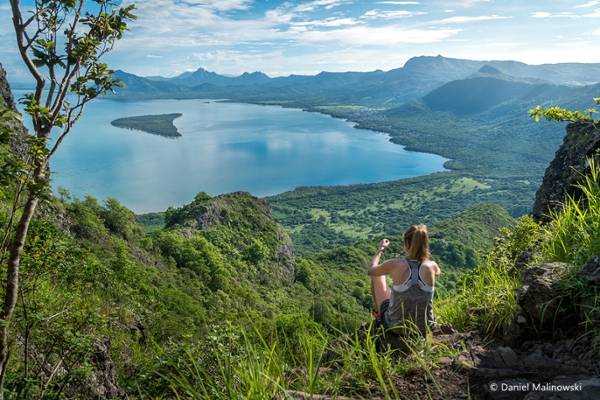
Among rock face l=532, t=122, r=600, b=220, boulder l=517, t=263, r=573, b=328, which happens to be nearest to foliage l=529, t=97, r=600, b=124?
rock face l=532, t=122, r=600, b=220

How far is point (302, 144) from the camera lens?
174 metres

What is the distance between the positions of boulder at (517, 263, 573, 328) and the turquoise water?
91.6 meters

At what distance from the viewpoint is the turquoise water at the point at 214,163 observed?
103125 mm

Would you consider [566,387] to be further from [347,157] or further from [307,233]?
[347,157]

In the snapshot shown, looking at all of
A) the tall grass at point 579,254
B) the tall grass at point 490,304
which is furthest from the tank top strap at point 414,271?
the tall grass at point 579,254

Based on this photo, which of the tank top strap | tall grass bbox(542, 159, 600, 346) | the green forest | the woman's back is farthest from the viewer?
the tank top strap

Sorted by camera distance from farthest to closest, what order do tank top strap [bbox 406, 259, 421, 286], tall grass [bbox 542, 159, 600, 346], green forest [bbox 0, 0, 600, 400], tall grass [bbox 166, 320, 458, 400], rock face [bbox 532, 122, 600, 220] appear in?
rock face [bbox 532, 122, 600, 220]
tank top strap [bbox 406, 259, 421, 286]
tall grass [bbox 542, 159, 600, 346]
green forest [bbox 0, 0, 600, 400]
tall grass [bbox 166, 320, 458, 400]

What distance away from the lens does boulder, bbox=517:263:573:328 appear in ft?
10.6

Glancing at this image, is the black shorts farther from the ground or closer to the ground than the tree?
closer to the ground

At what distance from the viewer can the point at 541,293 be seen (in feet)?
10.7

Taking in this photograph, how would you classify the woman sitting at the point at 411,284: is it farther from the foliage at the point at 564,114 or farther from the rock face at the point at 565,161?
the rock face at the point at 565,161

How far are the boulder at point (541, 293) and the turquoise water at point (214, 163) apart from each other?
9157cm

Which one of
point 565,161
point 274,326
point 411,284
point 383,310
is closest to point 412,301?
point 411,284

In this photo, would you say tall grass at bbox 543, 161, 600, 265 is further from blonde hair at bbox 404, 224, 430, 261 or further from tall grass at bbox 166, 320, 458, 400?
tall grass at bbox 166, 320, 458, 400
